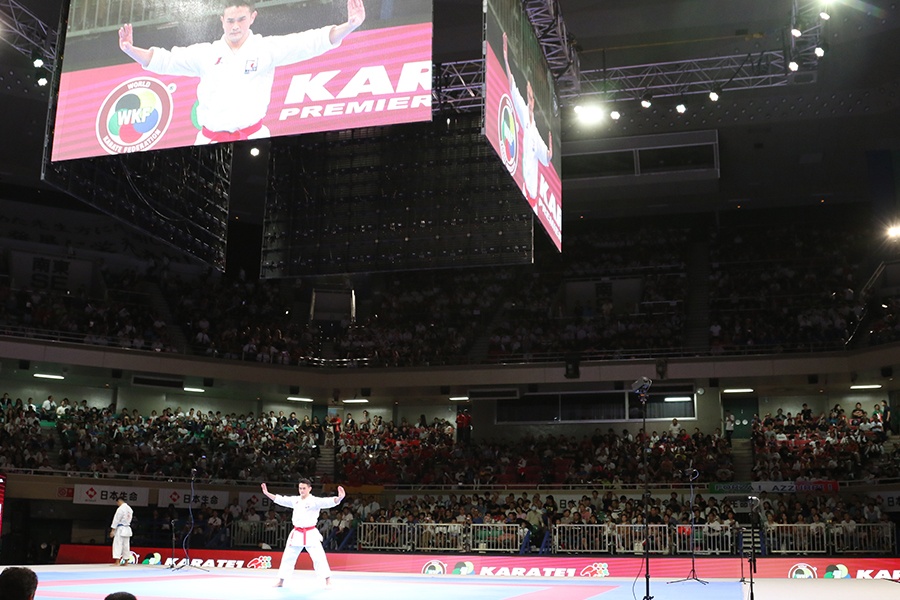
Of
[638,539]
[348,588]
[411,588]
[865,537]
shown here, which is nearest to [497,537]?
[638,539]

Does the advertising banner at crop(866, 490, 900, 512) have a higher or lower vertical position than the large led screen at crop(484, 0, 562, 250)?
lower

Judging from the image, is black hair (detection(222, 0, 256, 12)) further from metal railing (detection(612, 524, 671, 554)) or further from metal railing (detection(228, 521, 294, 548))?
metal railing (detection(228, 521, 294, 548))

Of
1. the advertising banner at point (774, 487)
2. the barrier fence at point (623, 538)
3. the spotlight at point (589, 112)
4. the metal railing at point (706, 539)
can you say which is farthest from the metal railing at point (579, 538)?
the spotlight at point (589, 112)

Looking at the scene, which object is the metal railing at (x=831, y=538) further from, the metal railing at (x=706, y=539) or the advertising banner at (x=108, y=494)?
the advertising banner at (x=108, y=494)

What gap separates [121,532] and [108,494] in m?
6.05

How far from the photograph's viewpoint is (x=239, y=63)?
38.7ft

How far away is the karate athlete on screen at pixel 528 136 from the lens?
484 inches

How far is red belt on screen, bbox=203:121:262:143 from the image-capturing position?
11.6m

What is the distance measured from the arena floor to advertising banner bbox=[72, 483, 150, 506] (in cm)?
857

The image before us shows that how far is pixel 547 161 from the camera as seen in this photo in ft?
A: 48.9

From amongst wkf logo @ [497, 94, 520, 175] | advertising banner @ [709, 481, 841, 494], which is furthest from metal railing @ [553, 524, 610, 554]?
wkf logo @ [497, 94, 520, 175]

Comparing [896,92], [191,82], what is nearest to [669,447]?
[896,92]

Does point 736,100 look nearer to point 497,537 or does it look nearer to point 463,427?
point 497,537

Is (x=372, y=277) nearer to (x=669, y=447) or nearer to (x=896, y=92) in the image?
(x=669, y=447)
